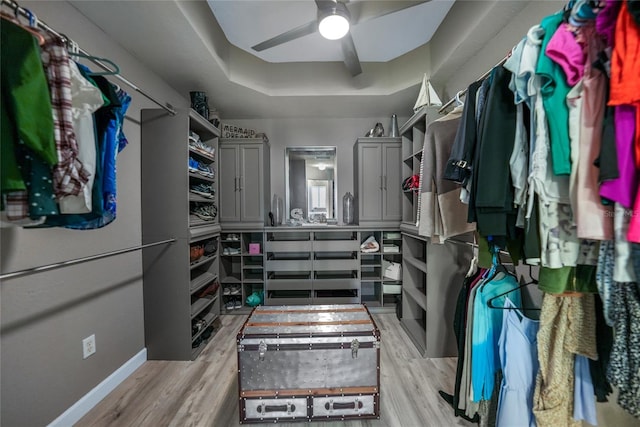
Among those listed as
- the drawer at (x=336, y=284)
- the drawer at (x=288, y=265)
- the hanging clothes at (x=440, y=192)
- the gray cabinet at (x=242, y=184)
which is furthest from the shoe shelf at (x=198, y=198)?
the hanging clothes at (x=440, y=192)

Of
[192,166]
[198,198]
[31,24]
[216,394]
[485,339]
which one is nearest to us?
[31,24]

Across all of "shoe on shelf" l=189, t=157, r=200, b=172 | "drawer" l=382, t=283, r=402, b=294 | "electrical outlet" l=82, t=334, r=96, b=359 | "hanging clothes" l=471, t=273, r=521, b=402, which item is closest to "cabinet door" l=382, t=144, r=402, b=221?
"drawer" l=382, t=283, r=402, b=294

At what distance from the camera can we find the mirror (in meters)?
3.21

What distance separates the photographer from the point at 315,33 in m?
2.16

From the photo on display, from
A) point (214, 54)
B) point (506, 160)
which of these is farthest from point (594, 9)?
point (214, 54)

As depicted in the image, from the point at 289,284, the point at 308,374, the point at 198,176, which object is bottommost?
the point at 308,374

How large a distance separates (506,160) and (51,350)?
2.44 metres

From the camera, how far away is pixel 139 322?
Result: 196cm

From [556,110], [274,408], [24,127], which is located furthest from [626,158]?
[274,408]

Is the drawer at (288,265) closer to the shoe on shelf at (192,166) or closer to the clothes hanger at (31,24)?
the shoe on shelf at (192,166)

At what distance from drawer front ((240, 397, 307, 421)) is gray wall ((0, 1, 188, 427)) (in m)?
1.05

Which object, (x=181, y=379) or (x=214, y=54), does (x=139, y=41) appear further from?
(x=181, y=379)

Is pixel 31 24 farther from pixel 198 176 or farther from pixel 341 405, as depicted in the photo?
pixel 341 405

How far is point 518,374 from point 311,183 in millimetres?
2619
